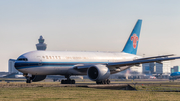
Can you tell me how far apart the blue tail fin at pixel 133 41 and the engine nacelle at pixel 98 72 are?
41.8 ft

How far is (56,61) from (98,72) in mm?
6034

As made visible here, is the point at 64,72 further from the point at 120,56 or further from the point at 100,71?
the point at 120,56

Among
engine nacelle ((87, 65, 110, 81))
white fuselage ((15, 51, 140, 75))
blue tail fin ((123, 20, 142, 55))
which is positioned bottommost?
engine nacelle ((87, 65, 110, 81))

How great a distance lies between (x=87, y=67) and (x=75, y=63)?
7.23 feet

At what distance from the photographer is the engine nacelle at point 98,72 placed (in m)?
42.5

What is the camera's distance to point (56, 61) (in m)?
43.7

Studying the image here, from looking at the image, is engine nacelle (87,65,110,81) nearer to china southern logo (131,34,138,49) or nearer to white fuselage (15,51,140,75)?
white fuselage (15,51,140,75)

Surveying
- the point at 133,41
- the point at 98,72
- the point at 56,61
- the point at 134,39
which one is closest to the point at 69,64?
the point at 56,61

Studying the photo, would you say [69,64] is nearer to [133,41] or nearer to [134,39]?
[133,41]

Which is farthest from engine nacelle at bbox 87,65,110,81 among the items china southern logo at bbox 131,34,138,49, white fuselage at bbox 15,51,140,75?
china southern logo at bbox 131,34,138,49

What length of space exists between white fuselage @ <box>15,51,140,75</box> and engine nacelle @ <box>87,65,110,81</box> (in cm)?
273

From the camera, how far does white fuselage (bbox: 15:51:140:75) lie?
41781 millimetres

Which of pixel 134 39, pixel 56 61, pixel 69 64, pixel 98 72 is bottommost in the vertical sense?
pixel 98 72

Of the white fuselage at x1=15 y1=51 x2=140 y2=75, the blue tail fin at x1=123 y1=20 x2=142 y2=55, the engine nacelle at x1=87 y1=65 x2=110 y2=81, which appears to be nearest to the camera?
the white fuselage at x1=15 y1=51 x2=140 y2=75
